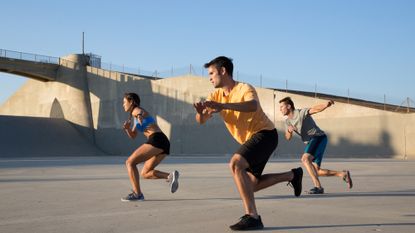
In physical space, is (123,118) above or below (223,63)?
below

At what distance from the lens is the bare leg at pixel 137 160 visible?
25.5ft

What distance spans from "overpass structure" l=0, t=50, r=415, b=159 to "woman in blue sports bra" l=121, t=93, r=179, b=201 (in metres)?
22.8

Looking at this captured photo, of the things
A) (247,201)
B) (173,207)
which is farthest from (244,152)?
(173,207)

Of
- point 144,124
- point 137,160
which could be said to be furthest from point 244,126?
point 144,124

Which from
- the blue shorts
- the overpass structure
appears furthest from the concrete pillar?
the blue shorts

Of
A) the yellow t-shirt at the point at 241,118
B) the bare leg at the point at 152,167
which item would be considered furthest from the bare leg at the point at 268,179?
the bare leg at the point at 152,167

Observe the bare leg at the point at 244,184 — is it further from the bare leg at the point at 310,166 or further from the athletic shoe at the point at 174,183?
the bare leg at the point at 310,166

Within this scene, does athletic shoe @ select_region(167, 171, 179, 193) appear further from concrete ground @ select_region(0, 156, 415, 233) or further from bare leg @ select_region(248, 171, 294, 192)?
bare leg @ select_region(248, 171, 294, 192)

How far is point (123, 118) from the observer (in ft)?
144

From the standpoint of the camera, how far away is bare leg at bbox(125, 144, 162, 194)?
776cm

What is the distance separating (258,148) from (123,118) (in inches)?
1547

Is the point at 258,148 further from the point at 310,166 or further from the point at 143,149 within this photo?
the point at 310,166

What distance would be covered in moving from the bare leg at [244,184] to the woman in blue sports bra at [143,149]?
267 cm

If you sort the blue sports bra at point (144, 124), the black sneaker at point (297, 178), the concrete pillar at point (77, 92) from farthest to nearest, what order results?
the concrete pillar at point (77, 92), the blue sports bra at point (144, 124), the black sneaker at point (297, 178)
